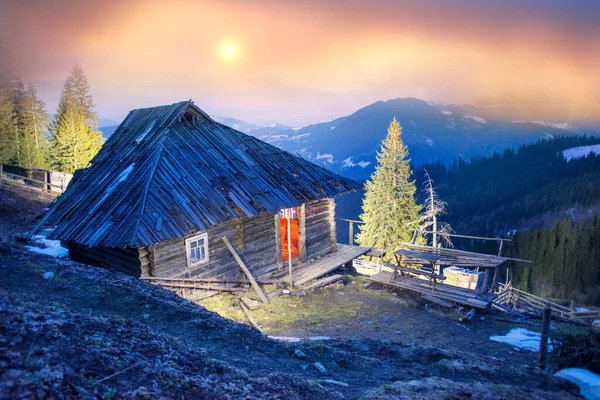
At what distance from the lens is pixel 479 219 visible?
3858 inches

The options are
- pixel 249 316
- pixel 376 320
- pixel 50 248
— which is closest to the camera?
pixel 249 316

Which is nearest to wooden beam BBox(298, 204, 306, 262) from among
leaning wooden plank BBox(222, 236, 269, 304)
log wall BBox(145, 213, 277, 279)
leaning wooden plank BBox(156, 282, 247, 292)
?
log wall BBox(145, 213, 277, 279)

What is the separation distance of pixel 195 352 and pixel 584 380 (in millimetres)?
6320

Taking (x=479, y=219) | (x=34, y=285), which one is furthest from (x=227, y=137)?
(x=479, y=219)

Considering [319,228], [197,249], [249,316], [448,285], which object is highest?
[197,249]

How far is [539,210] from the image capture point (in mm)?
98312

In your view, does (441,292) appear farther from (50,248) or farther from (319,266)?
(50,248)

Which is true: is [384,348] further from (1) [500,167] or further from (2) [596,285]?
(1) [500,167]

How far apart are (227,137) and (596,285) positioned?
217 ft

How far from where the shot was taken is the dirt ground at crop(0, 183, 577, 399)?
3564 mm

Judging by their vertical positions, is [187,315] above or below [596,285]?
above

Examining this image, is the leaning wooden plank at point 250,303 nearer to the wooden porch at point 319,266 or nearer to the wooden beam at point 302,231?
the wooden porch at point 319,266

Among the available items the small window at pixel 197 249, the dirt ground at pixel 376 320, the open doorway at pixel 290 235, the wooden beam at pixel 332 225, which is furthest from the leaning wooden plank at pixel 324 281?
the small window at pixel 197 249

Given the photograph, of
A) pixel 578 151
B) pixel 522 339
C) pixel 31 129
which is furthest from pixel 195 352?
pixel 578 151
